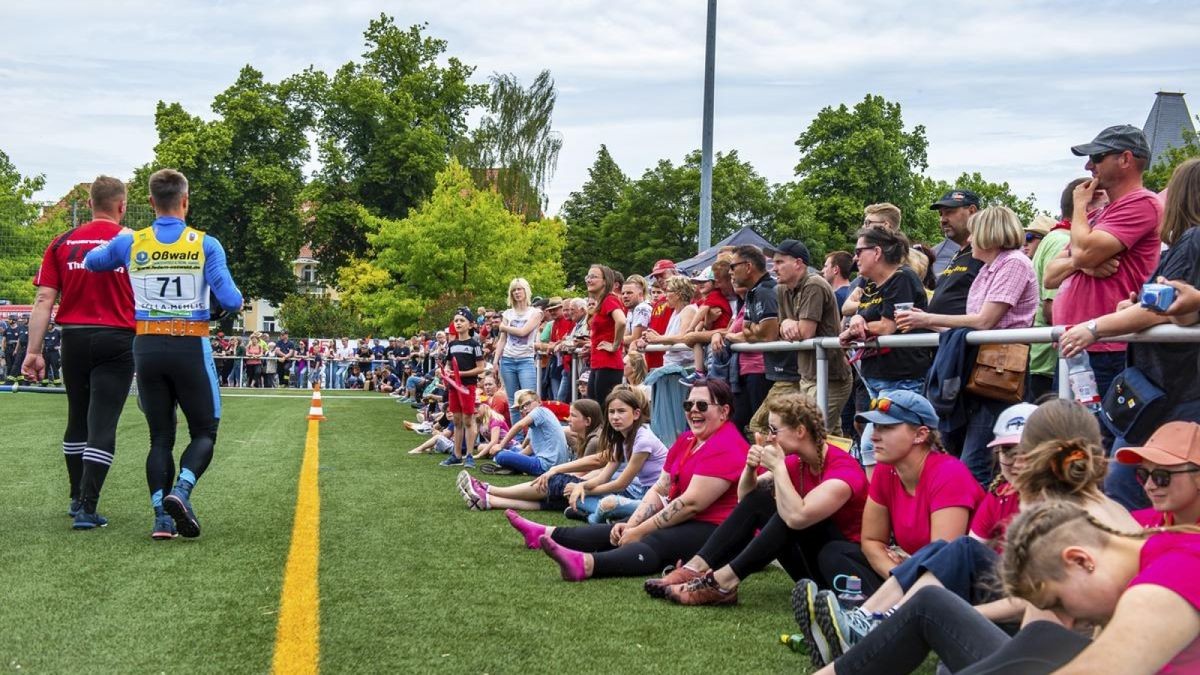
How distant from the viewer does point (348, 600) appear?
229 inches

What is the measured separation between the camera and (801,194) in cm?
5988

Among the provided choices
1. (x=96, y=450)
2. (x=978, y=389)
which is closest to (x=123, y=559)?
(x=96, y=450)

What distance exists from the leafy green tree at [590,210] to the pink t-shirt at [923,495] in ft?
226

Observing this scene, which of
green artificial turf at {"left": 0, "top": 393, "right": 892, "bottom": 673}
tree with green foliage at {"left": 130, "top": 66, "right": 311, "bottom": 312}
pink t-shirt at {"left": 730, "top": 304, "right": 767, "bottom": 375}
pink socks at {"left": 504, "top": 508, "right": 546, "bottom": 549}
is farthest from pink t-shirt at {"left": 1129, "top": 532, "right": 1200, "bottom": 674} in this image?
tree with green foliage at {"left": 130, "top": 66, "right": 311, "bottom": 312}

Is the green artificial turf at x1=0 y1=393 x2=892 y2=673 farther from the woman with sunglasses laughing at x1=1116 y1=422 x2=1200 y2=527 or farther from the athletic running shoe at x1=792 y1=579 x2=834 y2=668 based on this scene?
the woman with sunglasses laughing at x1=1116 y1=422 x2=1200 y2=527

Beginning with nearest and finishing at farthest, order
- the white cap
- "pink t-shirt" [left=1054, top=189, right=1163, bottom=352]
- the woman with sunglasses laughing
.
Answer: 1. the woman with sunglasses laughing
2. the white cap
3. "pink t-shirt" [left=1054, top=189, right=1163, bottom=352]

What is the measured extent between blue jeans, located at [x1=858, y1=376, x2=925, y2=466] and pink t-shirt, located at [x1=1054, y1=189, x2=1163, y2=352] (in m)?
1.07

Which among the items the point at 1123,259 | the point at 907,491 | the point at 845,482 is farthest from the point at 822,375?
the point at 1123,259

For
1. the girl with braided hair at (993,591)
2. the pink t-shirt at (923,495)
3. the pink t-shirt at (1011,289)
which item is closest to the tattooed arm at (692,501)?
the pink t-shirt at (923,495)

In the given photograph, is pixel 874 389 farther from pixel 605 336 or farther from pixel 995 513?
pixel 605 336

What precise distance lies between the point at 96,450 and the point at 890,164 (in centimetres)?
5461

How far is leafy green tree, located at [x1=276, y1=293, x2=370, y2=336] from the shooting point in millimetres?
66875

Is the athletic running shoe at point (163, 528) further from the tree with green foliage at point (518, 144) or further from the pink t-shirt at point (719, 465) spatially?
the tree with green foliage at point (518, 144)

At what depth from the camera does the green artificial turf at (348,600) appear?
15.6 ft
